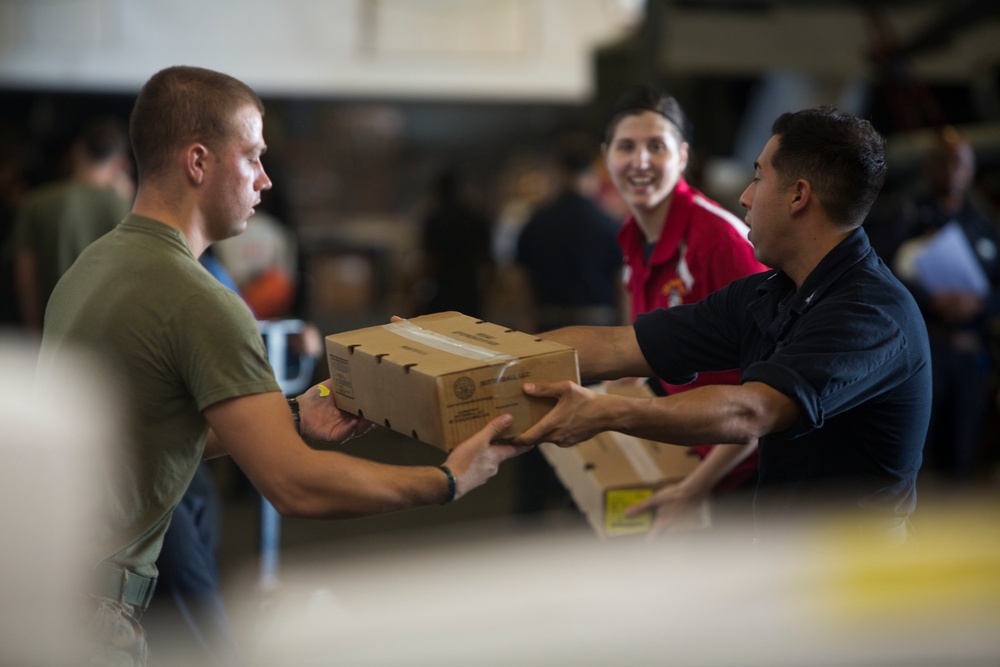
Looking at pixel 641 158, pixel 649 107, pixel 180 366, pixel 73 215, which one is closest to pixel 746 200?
pixel 641 158

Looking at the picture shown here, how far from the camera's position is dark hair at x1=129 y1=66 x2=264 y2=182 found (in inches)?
87.1

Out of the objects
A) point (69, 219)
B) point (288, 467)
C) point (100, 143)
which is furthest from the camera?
point (100, 143)

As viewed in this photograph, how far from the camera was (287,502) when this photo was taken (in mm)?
1994

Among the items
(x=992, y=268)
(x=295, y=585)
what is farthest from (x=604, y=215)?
(x=295, y=585)

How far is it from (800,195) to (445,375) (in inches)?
33.7

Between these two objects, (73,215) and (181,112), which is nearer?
(181,112)

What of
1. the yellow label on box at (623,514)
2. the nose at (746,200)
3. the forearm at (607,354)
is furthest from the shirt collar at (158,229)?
the yellow label on box at (623,514)

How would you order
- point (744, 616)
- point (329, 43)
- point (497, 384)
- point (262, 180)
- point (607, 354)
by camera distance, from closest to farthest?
point (744, 616), point (497, 384), point (262, 180), point (607, 354), point (329, 43)

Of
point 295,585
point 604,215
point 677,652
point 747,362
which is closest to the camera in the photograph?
point 677,652

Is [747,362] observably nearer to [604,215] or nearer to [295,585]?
[295,585]

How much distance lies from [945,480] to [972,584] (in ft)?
12.7

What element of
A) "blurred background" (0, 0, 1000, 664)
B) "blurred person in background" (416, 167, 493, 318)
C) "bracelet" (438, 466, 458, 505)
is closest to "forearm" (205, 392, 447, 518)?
"bracelet" (438, 466, 458, 505)

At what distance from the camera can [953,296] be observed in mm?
5312

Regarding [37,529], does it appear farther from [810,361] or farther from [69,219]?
[69,219]
